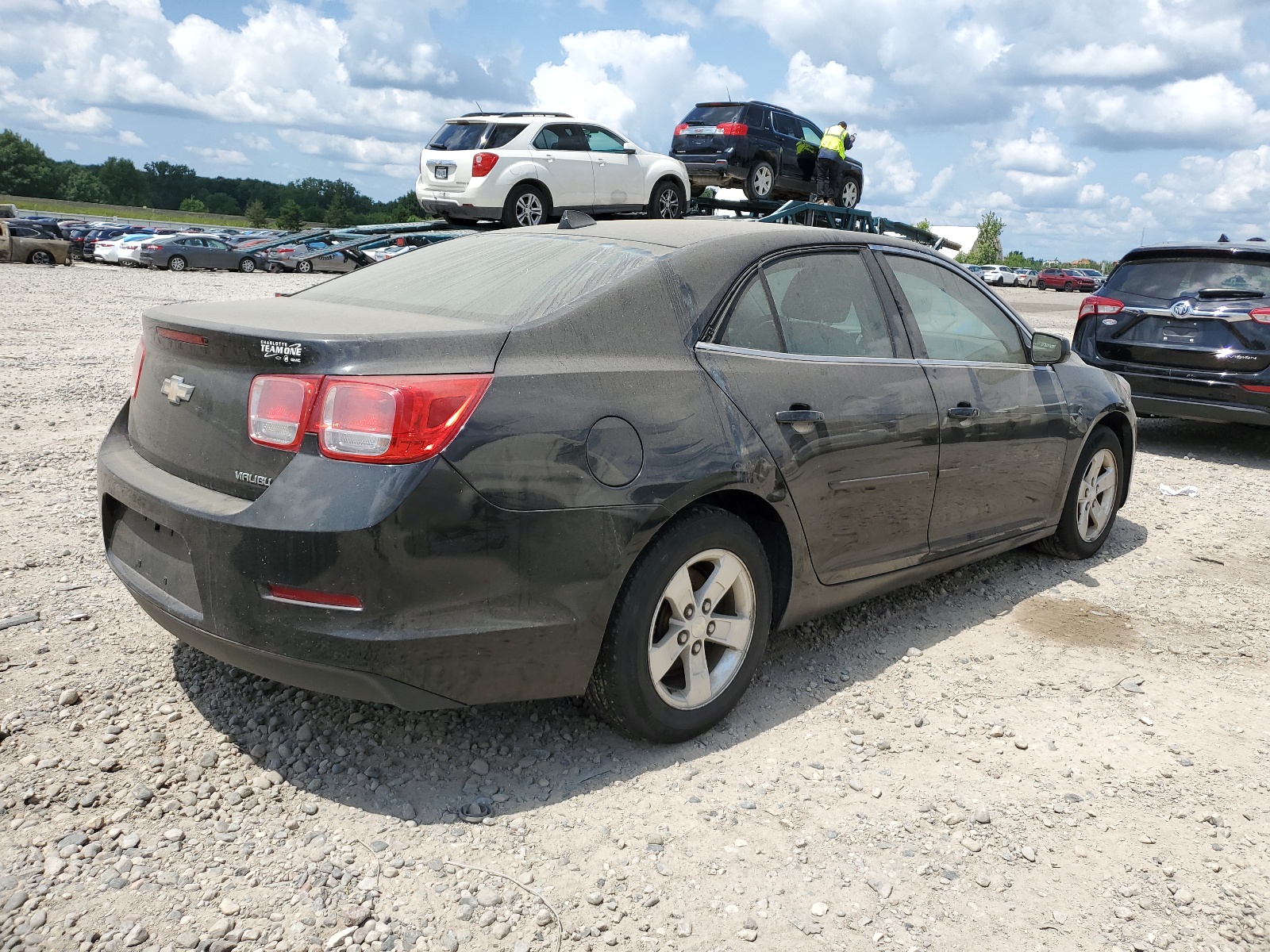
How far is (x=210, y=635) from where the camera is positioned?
288 cm

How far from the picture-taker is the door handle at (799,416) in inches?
138

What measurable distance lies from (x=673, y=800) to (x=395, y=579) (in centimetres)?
108

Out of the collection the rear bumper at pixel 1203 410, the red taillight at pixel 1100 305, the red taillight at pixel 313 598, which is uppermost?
the red taillight at pixel 1100 305

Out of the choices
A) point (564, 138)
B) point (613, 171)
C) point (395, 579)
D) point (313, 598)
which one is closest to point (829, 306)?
point (395, 579)

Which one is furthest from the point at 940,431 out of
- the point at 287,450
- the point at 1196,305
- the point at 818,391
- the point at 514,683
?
the point at 1196,305

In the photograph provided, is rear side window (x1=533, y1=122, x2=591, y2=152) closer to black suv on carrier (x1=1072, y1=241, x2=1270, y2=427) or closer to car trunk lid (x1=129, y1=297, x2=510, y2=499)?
black suv on carrier (x1=1072, y1=241, x2=1270, y2=427)

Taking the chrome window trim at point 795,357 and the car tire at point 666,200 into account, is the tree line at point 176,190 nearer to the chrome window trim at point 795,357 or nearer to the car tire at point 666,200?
the car tire at point 666,200

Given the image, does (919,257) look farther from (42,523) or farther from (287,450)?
(42,523)

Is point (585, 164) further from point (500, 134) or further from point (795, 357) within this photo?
point (795, 357)

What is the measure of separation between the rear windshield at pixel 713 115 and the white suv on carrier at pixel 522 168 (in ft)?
8.50

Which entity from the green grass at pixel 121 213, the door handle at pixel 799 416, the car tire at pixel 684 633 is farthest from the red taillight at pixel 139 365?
the green grass at pixel 121 213

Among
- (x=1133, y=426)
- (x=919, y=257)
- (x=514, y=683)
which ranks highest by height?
(x=919, y=257)

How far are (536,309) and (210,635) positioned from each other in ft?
4.23

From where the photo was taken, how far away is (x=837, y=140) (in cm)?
1778
